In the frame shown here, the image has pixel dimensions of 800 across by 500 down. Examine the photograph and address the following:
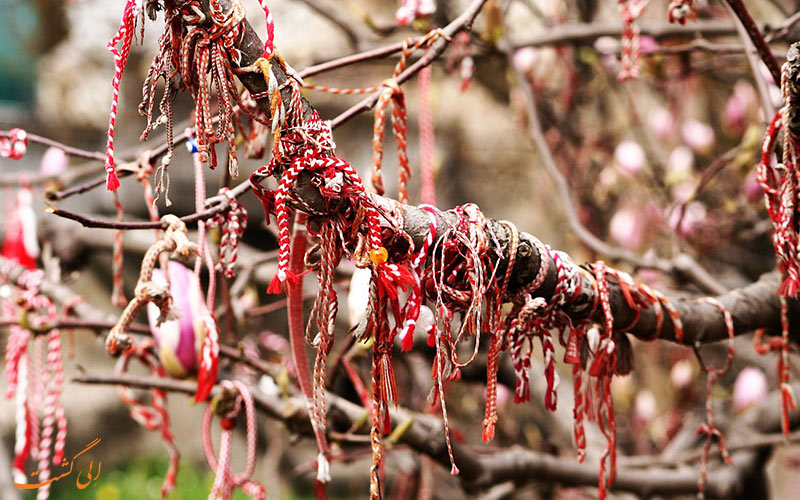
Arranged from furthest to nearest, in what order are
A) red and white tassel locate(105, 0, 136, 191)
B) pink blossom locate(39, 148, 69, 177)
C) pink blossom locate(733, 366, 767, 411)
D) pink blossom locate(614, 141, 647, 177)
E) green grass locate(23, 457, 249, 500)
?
pink blossom locate(614, 141, 647, 177)
green grass locate(23, 457, 249, 500)
pink blossom locate(733, 366, 767, 411)
pink blossom locate(39, 148, 69, 177)
red and white tassel locate(105, 0, 136, 191)

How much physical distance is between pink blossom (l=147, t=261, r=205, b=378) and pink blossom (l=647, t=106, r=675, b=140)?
48.0 inches

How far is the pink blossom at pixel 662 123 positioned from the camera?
1.54m

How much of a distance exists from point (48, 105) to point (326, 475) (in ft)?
4.19

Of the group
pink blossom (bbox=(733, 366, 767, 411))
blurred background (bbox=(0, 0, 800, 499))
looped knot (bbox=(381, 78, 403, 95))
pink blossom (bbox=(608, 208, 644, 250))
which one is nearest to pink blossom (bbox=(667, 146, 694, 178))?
blurred background (bbox=(0, 0, 800, 499))

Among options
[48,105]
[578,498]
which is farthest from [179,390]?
[48,105]

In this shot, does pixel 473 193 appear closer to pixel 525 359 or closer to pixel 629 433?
pixel 629 433

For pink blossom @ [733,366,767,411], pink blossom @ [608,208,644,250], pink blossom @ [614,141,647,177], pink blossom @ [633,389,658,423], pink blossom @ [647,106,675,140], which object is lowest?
pink blossom @ [633,389,658,423]

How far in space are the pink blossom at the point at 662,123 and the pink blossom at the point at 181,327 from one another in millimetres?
1220

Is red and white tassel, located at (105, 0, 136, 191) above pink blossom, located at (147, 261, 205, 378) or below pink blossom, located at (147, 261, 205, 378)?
above

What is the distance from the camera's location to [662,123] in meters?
1.54

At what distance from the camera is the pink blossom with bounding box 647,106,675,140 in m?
1.54

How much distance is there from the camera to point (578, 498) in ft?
4.24

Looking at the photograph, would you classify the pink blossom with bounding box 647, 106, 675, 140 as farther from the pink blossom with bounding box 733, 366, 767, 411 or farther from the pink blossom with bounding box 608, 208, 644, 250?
the pink blossom with bounding box 733, 366, 767, 411

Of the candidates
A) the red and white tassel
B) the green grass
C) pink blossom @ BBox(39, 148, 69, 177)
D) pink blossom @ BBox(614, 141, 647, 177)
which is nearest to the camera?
the red and white tassel
